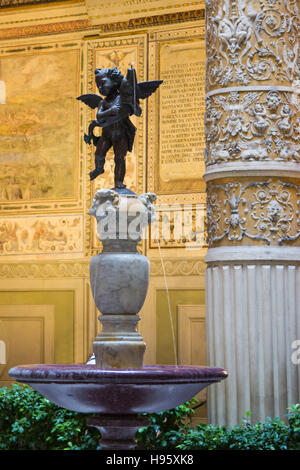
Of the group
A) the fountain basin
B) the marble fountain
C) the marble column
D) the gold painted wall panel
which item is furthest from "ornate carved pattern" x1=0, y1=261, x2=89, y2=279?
the fountain basin

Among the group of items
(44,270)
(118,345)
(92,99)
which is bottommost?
(118,345)

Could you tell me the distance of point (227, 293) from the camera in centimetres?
705

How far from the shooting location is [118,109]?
625cm

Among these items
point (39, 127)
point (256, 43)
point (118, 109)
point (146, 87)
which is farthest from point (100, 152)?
point (39, 127)

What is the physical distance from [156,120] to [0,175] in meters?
2.55

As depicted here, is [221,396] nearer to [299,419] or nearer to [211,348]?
[211,348]

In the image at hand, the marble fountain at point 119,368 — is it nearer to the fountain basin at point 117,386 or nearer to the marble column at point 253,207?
the fountain basin at point 117,386

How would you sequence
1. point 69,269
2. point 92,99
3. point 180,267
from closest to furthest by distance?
point 92,99 < point 180,267 < point 69,269

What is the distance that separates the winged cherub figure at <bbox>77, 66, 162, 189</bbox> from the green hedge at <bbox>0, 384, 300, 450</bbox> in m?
Result: 1.93

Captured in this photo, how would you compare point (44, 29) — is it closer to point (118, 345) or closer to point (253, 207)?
point (253, 207)

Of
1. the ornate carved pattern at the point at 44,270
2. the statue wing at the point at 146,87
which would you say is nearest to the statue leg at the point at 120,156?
the statue wing at the point at 146,87

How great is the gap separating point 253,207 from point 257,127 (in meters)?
0.70

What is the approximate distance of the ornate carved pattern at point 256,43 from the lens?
23.7 ft

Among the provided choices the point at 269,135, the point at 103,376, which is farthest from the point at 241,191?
the point at 103,376
